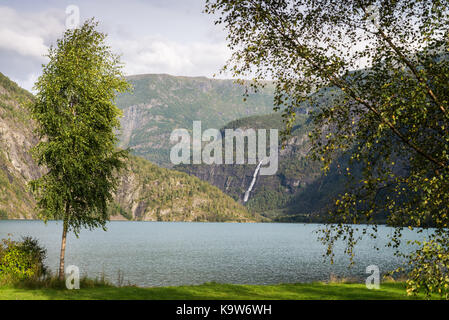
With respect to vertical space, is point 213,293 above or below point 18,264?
below

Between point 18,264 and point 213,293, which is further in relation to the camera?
point 18,264

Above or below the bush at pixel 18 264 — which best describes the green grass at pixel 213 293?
below

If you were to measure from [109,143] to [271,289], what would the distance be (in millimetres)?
12226

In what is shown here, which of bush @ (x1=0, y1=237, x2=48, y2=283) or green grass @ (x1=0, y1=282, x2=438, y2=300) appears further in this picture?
bush @ (x1=0, y1=237, x2=48, y2=283)

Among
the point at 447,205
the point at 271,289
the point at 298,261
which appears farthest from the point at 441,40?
the point at 298,261

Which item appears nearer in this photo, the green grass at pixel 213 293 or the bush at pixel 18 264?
the green grass at pixel 213 293

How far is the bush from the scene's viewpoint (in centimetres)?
1902

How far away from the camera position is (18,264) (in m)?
19.6

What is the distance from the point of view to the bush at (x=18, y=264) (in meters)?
19.0

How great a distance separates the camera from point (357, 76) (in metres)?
10.4

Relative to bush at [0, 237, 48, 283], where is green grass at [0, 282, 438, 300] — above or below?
below
